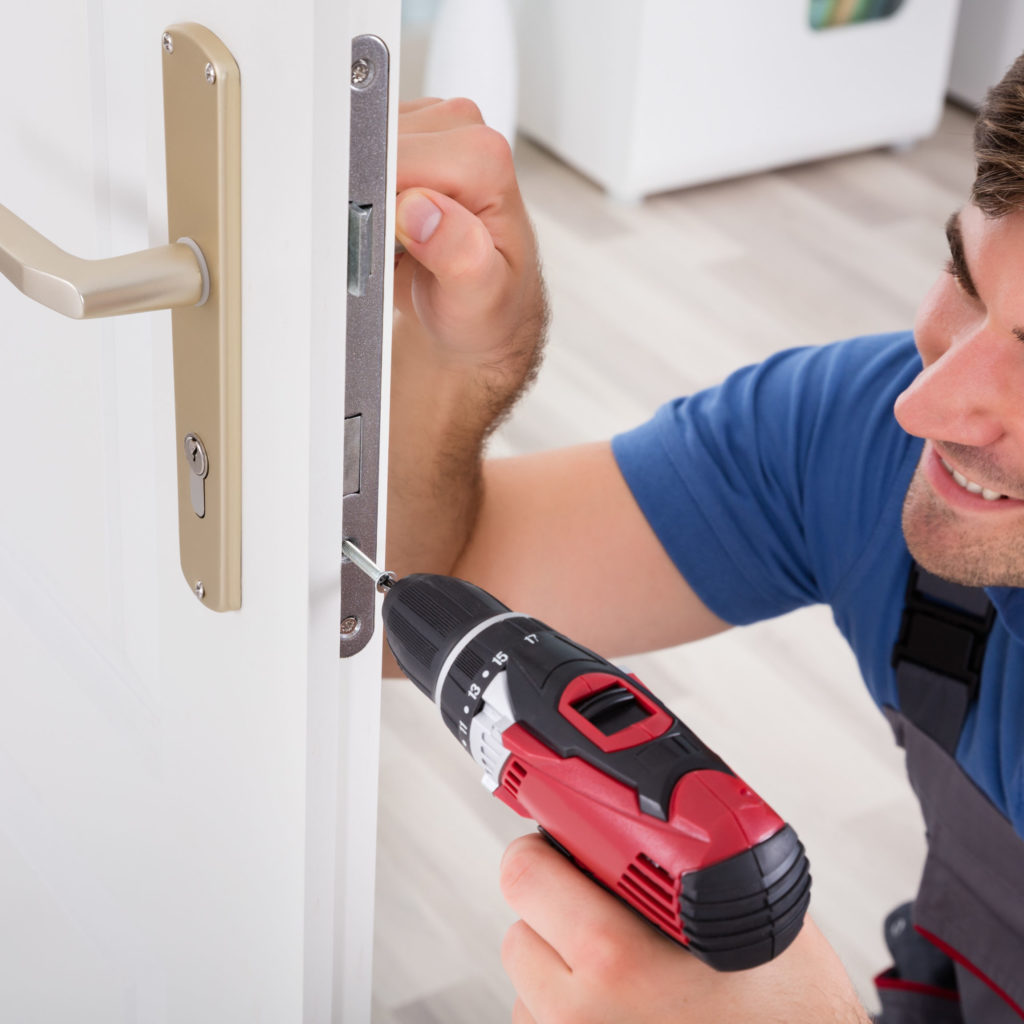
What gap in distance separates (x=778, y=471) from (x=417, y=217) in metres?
0.52

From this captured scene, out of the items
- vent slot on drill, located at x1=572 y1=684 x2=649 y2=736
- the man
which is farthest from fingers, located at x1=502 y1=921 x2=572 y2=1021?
vent slot on drill, located at x1=572 y1=684 x2=649 y2=736

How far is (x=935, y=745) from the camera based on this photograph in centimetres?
114

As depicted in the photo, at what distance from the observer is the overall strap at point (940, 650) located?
1071 mm

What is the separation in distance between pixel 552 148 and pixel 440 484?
2302 mm

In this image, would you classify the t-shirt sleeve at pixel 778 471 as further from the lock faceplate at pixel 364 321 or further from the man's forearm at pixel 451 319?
the lock faceplate at pixel 364 321

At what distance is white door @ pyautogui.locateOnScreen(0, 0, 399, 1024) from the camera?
0.53 m

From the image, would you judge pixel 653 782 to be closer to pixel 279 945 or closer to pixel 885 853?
pixel 279 945

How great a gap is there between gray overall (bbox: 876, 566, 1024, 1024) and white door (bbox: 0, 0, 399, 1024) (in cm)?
54

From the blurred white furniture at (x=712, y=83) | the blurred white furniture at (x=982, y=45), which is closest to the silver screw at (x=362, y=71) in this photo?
the blurred white furniture at (x=712, y=83)

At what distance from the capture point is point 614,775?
2.13ft

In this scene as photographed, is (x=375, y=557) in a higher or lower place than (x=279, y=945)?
higher

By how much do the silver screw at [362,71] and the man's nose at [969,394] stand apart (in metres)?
0.55

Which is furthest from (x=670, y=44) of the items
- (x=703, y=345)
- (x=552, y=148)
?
(x=703, y=345)

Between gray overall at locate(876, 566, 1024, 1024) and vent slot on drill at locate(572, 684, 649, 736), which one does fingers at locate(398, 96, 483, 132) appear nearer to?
vent slot on drill at locate(572, 684, 649, 736)
